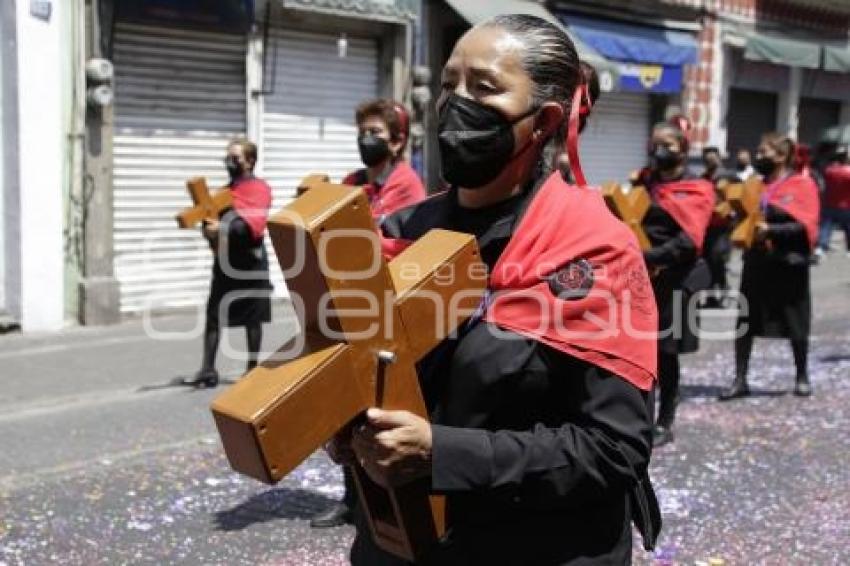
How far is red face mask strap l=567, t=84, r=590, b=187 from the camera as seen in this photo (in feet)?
6.71

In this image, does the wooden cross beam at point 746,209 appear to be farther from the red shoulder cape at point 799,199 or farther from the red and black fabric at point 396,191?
the red and black fabric at point 396,191

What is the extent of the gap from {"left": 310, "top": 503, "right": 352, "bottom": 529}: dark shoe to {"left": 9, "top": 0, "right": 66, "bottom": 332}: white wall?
20.2 feet

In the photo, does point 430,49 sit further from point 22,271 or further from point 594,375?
point 594,375

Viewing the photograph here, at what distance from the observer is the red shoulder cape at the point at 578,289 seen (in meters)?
1.84

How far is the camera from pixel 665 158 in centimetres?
648

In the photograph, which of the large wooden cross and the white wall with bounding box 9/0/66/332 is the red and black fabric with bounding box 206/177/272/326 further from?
the large wooden cross

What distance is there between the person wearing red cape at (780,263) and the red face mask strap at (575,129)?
5.63m

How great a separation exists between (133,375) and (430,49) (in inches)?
290

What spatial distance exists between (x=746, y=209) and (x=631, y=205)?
5.45 feet

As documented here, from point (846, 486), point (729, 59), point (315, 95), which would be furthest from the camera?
point (729, 59)

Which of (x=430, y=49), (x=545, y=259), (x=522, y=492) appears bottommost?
(x=522, y=492)

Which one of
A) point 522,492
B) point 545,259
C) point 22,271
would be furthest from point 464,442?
point 22,271

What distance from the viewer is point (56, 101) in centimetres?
1029

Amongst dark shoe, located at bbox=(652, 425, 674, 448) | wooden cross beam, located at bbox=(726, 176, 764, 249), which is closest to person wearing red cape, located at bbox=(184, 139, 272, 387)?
dark shoe, located at bbox=(652, 425, 674, 448)
